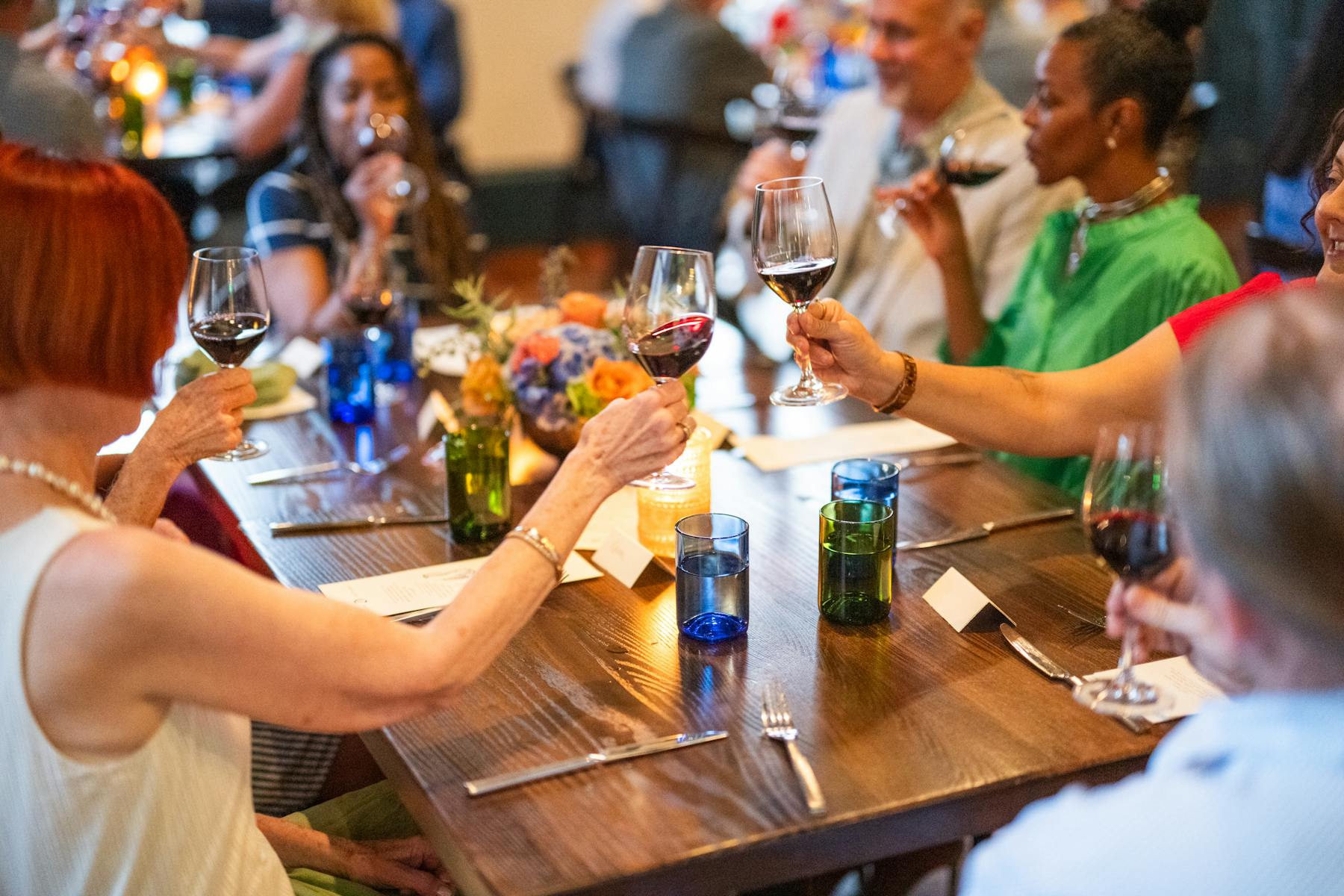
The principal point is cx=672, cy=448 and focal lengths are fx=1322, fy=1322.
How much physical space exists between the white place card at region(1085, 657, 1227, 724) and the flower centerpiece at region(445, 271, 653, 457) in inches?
30.4

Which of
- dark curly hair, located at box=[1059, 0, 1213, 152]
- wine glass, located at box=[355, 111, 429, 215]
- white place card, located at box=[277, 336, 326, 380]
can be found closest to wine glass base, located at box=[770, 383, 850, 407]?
dark curly hair, located at box=[1059, 0, 1213, 152]

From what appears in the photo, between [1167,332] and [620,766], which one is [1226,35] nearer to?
[1167,332]

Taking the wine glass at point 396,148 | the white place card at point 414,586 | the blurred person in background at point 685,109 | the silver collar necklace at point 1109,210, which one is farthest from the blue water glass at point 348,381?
the blurred person in background at point 685,109

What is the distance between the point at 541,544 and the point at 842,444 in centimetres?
93

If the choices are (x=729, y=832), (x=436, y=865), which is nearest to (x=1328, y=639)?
(x=729, y=832)

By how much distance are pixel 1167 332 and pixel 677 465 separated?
2.38 ft

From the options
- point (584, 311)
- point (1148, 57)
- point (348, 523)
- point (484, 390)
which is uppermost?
point (1148, 57)

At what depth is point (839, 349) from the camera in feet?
5.62

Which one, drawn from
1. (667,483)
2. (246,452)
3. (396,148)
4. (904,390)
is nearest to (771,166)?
(396,148)

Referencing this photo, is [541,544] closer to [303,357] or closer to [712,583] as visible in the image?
[712,583]

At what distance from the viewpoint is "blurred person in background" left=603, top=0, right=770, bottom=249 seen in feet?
17.2

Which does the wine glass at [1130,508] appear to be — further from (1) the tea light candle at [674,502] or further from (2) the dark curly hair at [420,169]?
(2) the dark curly hair at [420,169]

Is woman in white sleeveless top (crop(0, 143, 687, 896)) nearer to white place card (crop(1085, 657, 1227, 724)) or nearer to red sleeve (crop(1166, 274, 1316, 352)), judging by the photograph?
white place card (crop(1085, 657, 1227, 724))

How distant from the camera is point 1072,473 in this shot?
2.35 metres
